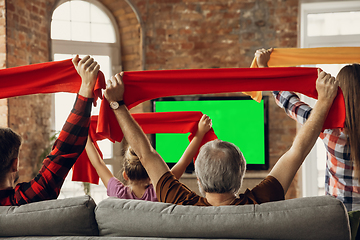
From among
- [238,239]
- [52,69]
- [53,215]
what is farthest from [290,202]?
[52,69]

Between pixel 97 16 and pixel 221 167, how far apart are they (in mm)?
4039

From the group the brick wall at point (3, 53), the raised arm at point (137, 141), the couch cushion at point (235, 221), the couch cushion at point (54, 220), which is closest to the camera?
the couch cushion at point (235, 221)

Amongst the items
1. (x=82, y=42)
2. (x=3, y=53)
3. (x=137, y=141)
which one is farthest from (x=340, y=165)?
(x=82, y=42)

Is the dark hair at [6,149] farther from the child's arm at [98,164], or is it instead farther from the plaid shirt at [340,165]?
the plaid shirt at [340,165]

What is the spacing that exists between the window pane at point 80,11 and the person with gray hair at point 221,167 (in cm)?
346

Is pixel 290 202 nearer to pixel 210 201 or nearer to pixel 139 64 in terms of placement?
pixel 210 201

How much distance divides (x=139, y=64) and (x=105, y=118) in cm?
335

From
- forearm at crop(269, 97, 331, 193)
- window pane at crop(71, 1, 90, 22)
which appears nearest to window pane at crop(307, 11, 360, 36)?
window pane at crop(71, 1, 90, 22)

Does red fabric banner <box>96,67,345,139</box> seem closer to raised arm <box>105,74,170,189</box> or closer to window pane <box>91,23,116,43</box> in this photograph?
raised arm <box>105,74,170,189</box>

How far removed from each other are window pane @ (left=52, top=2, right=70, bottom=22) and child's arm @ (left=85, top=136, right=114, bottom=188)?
9.76 feet

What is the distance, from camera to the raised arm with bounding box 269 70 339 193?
131 cm

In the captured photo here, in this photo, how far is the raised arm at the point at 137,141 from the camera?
1355mm

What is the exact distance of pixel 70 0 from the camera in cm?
448

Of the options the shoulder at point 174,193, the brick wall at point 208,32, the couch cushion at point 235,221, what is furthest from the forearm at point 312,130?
the brick wall at point 208,32
